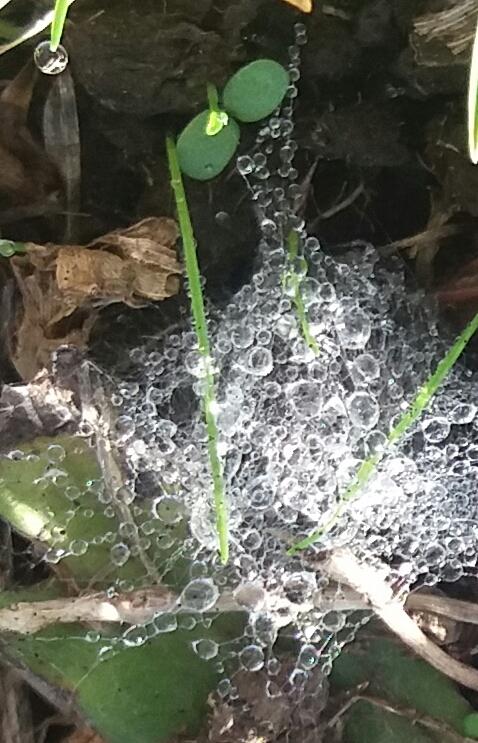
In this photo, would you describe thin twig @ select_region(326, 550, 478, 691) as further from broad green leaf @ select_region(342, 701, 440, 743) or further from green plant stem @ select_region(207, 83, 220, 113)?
green plant stem @ select_region(207, 83, 220, 113)

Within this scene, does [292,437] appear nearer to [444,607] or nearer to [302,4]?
[444,607]

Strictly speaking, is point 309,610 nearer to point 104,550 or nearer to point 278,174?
point 104,550

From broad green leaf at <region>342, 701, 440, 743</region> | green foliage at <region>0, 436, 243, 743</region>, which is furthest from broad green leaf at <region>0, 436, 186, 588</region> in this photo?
broad green leaf at <region>342, 701, 440, 743</region>

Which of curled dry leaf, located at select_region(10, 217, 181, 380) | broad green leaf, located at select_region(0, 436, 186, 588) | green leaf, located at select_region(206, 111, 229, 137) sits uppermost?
green leaf, located at select_region(206, 111, 229, 137)

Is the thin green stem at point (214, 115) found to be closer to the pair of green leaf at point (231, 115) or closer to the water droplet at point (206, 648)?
the pair of green leaf at point (231, 115)

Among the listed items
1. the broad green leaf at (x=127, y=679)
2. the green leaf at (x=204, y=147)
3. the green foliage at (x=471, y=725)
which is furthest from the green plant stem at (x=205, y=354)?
the green foliage at (x=471, y=725)

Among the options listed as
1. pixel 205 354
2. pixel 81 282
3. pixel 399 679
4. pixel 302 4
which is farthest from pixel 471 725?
pixel 302 4
